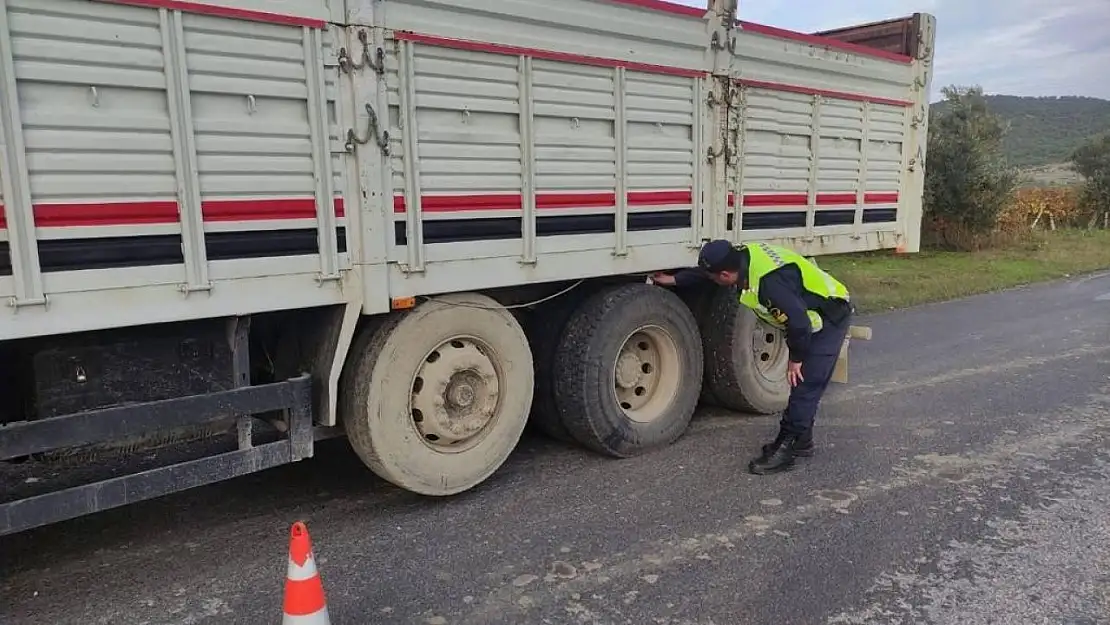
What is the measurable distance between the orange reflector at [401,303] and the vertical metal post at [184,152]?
2.79 feet

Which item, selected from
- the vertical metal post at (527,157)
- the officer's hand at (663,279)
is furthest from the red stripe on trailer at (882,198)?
the vertical metal post at (527,157)

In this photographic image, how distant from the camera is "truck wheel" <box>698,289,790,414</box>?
580 centimetres

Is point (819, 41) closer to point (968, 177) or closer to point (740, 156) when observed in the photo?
point (740, 156)

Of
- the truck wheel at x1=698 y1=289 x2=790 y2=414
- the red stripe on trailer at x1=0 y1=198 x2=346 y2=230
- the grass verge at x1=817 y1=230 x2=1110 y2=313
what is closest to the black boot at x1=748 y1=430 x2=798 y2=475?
the truck wheel at x1=698 y1=289 x2=790 y2=414

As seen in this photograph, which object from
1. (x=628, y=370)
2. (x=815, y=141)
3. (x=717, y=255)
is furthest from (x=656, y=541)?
(x=815, y=141)

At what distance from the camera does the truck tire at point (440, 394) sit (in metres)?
4.00

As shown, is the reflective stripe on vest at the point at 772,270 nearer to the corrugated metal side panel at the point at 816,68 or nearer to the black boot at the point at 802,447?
the black boot at the point at 802,447

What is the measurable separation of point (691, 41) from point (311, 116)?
2.52 meters

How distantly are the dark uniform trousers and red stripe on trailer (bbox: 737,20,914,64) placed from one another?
6.61 ft

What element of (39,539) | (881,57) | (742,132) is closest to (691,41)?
(742,132)

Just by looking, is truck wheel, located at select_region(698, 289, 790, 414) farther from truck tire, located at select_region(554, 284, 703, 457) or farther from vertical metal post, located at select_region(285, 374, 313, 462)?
vertical metal post, located at select_region(285, 374, 313, 462)

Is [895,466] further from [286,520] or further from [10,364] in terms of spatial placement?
[10,364]

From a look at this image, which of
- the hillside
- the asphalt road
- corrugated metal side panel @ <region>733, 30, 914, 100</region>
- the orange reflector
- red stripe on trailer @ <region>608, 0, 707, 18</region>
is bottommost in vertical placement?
the asphalt road

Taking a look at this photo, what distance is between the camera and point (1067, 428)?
5.66 metres
